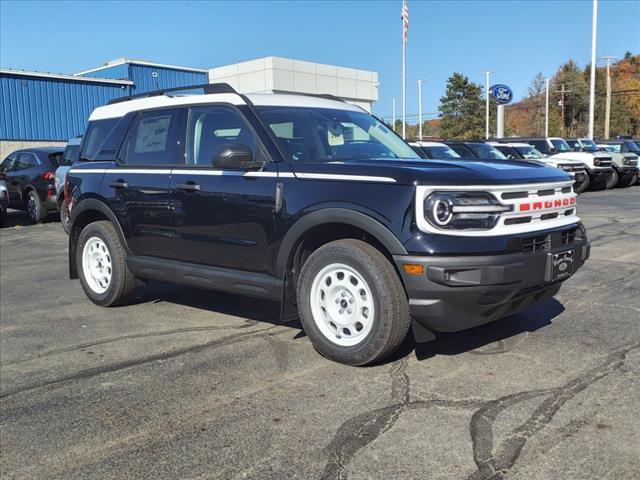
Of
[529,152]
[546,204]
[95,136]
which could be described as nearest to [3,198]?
[95,136]

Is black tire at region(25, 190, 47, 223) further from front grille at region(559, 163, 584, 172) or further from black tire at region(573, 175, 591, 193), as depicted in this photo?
black tire at region(573, 175, 591, 193)

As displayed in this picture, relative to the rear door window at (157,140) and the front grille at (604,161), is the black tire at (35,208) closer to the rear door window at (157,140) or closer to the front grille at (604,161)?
the rear door window at (157,140)

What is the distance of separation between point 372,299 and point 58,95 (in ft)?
86.8

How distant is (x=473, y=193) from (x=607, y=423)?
1470mm

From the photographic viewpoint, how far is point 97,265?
6328mm

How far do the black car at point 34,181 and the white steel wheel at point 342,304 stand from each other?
1220cm

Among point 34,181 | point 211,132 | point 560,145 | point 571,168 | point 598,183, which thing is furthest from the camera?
point 560,145

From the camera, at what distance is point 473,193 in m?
3.78

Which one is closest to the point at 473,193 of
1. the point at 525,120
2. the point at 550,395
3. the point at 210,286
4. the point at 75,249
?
the point at 550,395

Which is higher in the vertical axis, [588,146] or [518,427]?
[588,146]

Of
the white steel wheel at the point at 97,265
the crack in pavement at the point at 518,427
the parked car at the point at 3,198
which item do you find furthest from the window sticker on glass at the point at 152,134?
the parked car at the point at 3,198

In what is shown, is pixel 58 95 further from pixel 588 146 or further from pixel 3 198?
pixel 588 146

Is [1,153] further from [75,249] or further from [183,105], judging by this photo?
[183,105]

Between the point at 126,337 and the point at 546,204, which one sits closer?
the point at 546,204
